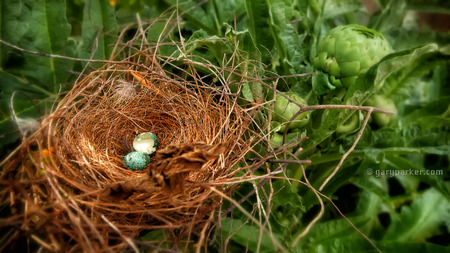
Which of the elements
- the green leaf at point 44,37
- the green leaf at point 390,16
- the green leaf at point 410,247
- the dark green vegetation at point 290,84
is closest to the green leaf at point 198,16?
the dark green vegetation at point 290,84

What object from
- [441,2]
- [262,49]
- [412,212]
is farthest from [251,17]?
[412,212]

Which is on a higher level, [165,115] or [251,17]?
[251,17]

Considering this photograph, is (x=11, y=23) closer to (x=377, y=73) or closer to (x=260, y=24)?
(x=260, y=24)

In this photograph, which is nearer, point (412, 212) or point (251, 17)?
point (251, 17)

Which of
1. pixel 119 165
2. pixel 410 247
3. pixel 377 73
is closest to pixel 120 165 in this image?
pixel 119 165

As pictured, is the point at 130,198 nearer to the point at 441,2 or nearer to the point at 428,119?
the point at 428,119

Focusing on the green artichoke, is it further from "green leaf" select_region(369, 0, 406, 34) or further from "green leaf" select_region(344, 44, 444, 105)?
"green leaf" select_region(369, 0, 406, 34)

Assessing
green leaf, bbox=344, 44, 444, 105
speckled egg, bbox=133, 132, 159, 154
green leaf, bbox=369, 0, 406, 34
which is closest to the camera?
green leaf, bbox=344, 44, 444, 105

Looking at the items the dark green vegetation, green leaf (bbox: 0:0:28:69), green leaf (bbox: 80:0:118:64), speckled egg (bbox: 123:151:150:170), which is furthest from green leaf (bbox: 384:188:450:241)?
green leaf (bbox: 0:0:28:69)
